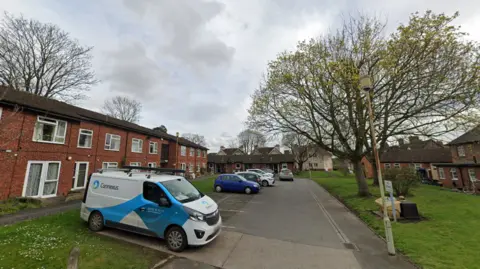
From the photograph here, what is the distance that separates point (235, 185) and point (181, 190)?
10.9 metres

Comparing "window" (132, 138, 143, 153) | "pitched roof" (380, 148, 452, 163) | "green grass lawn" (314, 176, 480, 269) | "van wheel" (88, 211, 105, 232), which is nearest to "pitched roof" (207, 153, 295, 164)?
"pitched roof" (380, 148, 452, 163)

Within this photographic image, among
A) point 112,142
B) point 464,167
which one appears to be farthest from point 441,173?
point 112,142

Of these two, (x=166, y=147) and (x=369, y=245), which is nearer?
(x=369, y=245)

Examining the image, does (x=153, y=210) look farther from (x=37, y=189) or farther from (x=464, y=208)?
(x=464, y=208)

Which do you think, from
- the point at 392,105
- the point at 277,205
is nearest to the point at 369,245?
the point at 277,205

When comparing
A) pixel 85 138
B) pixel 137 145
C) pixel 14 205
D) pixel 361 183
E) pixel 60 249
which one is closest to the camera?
pixel 60 249

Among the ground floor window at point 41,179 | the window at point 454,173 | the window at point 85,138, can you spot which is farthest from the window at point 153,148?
the window at point 454,173

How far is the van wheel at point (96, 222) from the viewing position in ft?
22.5

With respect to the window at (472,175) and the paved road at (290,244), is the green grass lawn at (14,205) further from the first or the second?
the window at (472,175)

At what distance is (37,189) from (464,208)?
77.7 ft

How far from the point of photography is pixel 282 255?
18.1 ft

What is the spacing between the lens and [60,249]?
5.16 metres

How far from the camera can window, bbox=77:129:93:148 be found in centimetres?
1489

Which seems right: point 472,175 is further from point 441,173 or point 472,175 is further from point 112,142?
point 112,142
